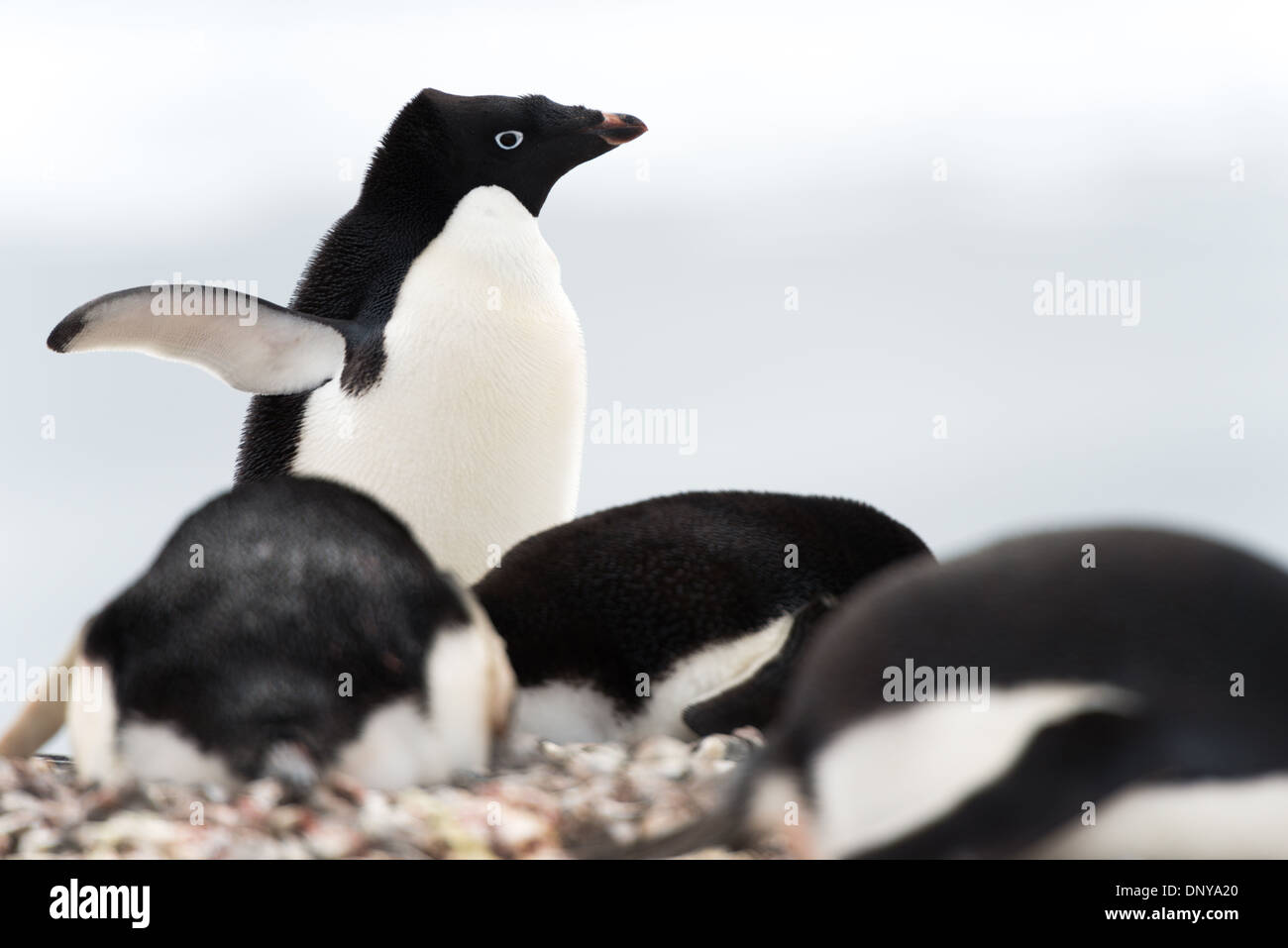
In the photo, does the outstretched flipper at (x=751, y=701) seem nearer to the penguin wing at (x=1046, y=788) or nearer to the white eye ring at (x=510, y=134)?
the penguin wing at (x=1046, y=788)

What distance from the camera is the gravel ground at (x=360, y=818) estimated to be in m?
1.62

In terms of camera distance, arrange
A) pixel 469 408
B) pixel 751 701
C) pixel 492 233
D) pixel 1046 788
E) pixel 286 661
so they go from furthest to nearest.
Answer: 1. pixel 492 233
2. pixel 469 408
3. pixel 751 701
4. pixel 286 661
5. pixel 1046 788

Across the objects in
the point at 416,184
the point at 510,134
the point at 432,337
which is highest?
the point at 510,134

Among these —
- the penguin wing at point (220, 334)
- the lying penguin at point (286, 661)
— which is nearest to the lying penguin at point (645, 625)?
the lying penguin at point (286, 661)

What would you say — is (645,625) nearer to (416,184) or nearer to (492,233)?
(492,233)

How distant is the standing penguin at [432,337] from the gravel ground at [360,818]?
1.41 metres

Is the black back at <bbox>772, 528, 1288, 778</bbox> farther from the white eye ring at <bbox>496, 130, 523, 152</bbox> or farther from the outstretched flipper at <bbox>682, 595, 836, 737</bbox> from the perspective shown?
the white eye ring at <bbox>496, 130, 523, 152</bbox>

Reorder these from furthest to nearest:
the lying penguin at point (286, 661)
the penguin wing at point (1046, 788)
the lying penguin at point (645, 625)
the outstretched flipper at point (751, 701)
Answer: the lying penguin at point (645, 625), the outstretched flipper at point (751, 701), the lying penguin at point (286, 661), the penguin wing at point (1046, 788)

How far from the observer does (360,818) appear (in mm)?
1676

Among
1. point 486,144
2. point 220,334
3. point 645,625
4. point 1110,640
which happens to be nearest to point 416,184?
point 486,144

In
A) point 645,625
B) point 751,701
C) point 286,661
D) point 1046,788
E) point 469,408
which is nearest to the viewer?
point 1046,788

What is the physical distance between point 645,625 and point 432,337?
132 centimetres

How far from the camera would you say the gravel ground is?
1617mm
